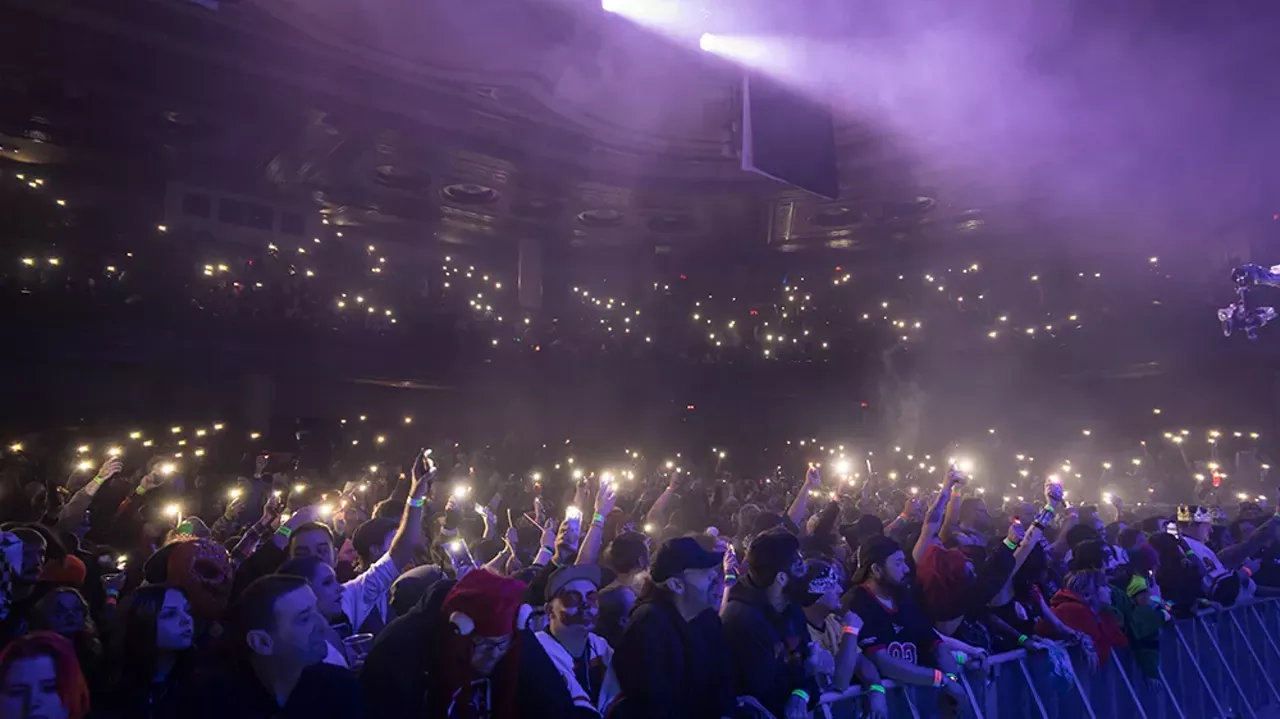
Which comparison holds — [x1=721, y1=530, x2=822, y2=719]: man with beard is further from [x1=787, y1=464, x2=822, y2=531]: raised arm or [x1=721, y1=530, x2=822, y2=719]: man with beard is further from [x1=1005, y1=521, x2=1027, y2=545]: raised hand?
[x1=787, y1=464, x2=822, y2=531]: raised arm

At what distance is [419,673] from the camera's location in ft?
9.51

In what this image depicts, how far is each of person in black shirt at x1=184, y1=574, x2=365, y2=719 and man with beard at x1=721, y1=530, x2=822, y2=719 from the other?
6.33ft

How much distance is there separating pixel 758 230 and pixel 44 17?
17477 millimetres

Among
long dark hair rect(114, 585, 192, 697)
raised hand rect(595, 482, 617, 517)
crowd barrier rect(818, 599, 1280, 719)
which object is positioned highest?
raised hand rect(595, 482, 617, 517)

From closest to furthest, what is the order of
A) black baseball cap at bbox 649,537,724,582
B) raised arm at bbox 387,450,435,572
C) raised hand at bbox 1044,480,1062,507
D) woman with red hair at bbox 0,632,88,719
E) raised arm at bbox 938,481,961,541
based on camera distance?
woman with red hair at bbox 0,632,88,719
black baseball cap at bbox 649,537,724,582
raised arm at bbox 387,450,435,572
raised hand at bbox 1044,480,1062,507
raised arm at bbox 938,481,961,541

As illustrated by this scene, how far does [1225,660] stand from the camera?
6711 millimetres

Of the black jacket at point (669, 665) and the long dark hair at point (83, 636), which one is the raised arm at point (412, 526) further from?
the black jacket at point (669, 665)

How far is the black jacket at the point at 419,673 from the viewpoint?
2859 mm

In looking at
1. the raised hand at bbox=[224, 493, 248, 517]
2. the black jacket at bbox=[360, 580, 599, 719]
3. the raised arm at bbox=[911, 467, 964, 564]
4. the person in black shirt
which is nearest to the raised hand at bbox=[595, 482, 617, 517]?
the black jacket at bbox=[360, 580, 599, 719]

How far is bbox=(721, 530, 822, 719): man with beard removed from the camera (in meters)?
3.74

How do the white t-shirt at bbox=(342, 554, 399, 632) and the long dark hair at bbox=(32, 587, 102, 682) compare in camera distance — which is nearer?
the long dark hair at bbox=(32, 587, 102, 682)

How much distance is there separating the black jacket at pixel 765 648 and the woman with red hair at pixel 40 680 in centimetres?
274

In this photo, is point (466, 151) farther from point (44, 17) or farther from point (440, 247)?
point (44, 17)

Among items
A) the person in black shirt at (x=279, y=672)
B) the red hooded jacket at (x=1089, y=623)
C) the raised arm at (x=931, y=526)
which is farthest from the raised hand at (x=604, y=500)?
the red hooded jacket at (x=1089, y=623)
